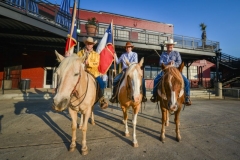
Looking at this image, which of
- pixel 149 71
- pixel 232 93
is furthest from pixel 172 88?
pixel 232 93

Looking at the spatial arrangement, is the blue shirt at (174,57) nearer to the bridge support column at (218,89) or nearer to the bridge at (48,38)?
the bridge at (48,38)

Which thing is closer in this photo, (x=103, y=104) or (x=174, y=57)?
(x=103, y=104)

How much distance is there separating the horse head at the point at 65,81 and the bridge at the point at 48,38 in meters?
7.01

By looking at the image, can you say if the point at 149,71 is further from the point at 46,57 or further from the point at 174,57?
the point at 174,57

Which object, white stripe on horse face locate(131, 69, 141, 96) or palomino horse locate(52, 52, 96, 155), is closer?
palomino horse locate(52, 52, 96, 155)

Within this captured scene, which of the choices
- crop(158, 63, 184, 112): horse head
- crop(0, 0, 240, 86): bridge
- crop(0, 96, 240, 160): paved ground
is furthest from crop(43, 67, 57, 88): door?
crop(158, 63, 184, 112): horse head

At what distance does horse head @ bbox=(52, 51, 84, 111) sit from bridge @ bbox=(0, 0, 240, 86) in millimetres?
7011

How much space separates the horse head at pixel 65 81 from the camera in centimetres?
198

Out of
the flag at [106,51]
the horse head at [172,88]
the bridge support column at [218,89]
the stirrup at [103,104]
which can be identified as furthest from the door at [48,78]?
the bridge support column at [218,89]

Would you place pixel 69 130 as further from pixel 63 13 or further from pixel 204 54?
pixel 204 54

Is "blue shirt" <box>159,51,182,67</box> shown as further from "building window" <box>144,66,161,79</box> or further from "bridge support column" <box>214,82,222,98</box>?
"building window" <box>144,66,161,79</box>

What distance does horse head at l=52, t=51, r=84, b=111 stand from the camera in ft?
6.49

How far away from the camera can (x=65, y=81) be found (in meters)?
2.09

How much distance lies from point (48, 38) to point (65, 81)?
10386 mm
